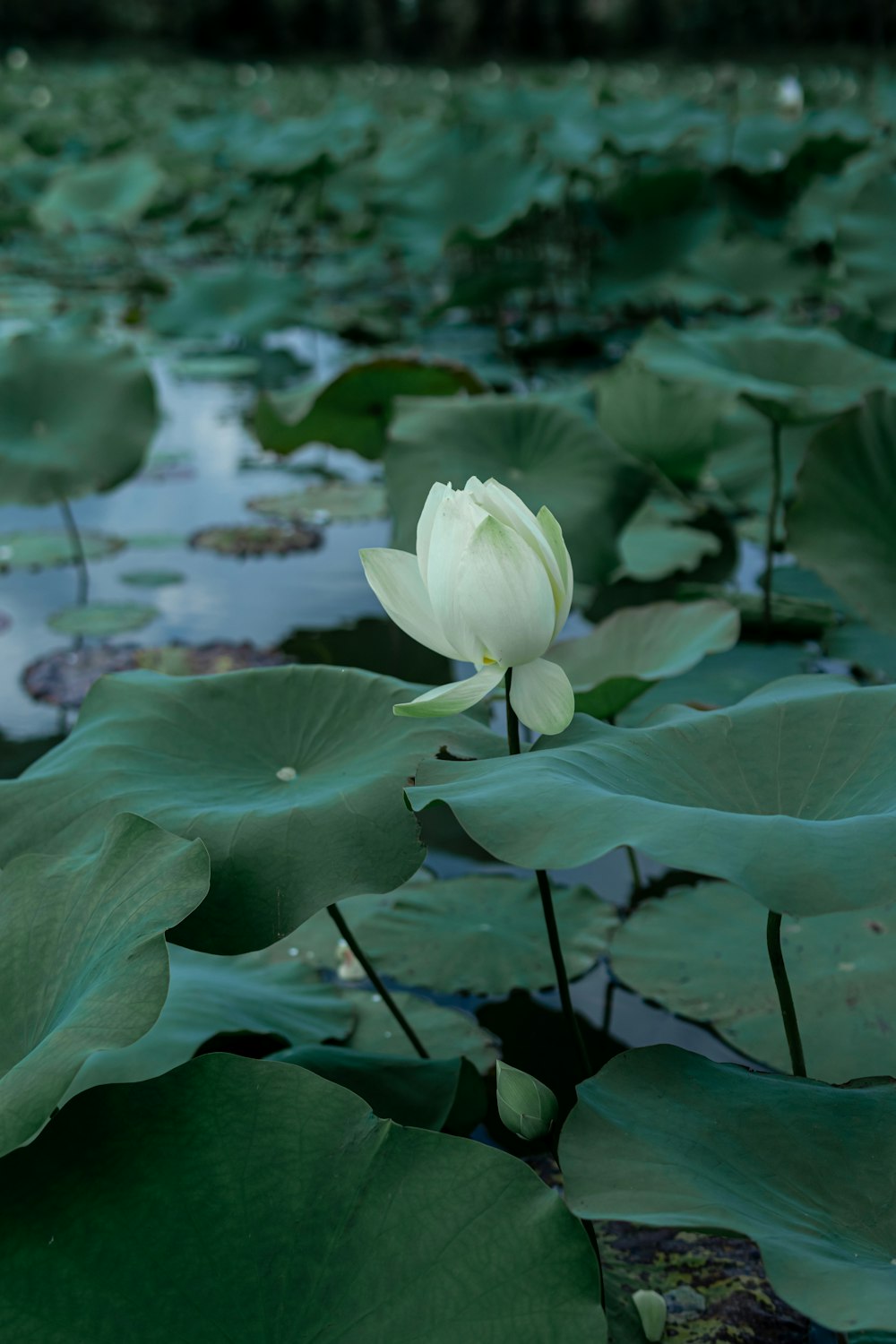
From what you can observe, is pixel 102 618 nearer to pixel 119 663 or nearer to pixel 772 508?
pixel 119 663

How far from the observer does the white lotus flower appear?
819mm

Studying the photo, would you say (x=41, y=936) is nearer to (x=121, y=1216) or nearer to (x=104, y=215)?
(x=121, y=1216)

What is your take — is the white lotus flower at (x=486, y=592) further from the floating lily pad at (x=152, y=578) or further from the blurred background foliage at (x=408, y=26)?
the blurred background foliage at (x=408, y=26)

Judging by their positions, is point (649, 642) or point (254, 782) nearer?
point (254, 782)

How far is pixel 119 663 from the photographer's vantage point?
7.43 ft

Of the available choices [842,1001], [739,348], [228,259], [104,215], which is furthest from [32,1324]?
[228,259]

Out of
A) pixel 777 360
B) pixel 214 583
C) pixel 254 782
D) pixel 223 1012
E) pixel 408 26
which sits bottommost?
pixel 214 583

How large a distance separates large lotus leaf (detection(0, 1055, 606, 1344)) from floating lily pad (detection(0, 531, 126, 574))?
226 cm

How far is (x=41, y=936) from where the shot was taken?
2.71 feet

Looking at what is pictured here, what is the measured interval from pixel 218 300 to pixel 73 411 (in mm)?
2121

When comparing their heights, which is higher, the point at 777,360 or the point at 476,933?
the point at 777,360

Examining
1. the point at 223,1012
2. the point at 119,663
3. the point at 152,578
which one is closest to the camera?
the point at 223,1012

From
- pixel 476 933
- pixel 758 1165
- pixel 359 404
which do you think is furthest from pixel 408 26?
pixel 758 1165

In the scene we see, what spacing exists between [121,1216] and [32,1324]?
2.7 inches
